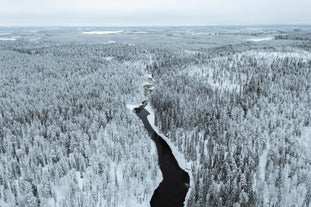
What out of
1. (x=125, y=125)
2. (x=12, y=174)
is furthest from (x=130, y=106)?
(x=12, y=174)

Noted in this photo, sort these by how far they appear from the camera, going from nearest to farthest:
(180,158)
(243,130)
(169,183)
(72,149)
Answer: (169,183)
(72,149)
(180,158)
(243,130)

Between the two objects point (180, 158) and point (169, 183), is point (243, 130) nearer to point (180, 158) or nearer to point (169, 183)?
point (180, 158)

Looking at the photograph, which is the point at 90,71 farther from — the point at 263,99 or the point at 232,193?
the point at 232,193

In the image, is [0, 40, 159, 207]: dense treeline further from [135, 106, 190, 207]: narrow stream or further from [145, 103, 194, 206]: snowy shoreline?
[145, 103, 194, 206]: snowy shoreline

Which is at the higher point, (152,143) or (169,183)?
(152,143)

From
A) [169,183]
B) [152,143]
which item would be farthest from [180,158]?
[152,143]

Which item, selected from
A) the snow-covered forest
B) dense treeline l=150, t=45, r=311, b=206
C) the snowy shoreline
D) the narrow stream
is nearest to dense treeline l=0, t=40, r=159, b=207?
the snow-covered forest

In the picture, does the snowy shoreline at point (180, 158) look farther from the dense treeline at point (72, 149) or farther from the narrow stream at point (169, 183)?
the dense treeline at point (72, 149)

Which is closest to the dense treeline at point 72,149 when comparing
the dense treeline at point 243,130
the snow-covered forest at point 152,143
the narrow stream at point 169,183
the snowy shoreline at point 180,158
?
the snow-covered forest at point 152,143
